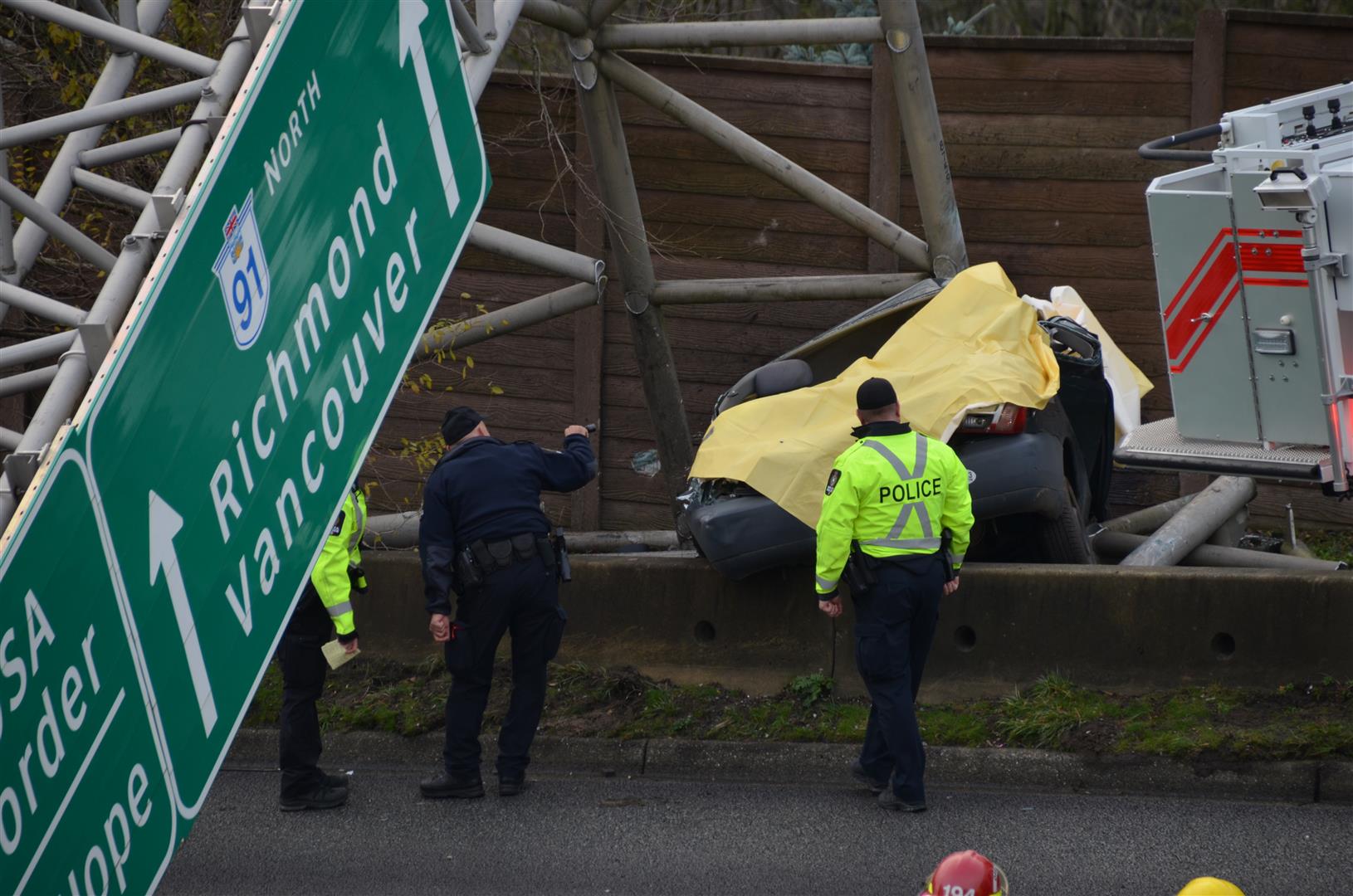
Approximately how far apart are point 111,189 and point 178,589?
280 centimetres

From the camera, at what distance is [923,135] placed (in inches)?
327

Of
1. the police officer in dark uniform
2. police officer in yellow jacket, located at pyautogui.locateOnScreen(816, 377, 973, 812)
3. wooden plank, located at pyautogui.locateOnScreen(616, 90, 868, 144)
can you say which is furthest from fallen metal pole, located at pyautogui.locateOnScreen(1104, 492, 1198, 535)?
the police officer in dark uniform

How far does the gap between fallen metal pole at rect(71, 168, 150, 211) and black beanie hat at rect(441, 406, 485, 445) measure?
2340 mm

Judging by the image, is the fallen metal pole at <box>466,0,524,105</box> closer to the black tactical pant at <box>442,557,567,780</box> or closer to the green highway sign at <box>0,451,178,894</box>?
the green highway sign at <box>0,451,178,894</box>

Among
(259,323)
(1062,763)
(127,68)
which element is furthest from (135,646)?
(1062,763)

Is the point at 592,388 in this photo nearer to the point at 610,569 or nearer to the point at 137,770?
the point at 610,569

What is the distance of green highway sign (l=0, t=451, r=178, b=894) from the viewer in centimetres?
204

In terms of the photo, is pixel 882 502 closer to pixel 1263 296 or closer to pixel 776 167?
pixel 1263 296

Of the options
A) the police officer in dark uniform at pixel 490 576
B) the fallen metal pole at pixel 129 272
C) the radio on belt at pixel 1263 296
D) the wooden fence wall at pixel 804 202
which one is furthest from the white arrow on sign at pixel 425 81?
the wooden fence wall at pixel 804 202

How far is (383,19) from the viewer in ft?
9.90

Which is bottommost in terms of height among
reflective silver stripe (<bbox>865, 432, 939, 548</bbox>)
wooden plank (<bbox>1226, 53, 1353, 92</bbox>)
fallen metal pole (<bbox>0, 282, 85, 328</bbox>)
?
reflective silver stripe (<bbox>865, 432, 939, 548</bbox>)

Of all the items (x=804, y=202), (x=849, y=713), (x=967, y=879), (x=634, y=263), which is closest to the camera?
→ (x=967, y=879)

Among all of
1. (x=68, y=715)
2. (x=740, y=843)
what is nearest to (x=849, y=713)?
(x=740, y=843)

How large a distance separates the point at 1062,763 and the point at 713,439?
2.29 metres
